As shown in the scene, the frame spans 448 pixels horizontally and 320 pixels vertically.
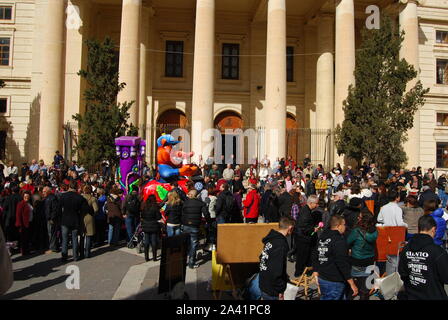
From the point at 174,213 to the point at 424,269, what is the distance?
20.2 ft

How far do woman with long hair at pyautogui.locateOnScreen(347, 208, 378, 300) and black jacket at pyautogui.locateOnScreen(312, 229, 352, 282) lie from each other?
1074 mm

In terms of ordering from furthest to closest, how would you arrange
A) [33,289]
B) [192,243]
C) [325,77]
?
[325,77]
[192,243]
[33,289]

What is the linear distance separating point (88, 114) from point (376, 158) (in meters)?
13.5

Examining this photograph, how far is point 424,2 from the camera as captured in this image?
28.5m

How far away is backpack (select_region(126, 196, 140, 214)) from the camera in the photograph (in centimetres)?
1128

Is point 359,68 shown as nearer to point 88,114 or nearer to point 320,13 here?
point 320,13

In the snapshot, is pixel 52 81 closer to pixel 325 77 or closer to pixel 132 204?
pixel 132 204

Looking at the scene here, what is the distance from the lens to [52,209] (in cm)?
1080

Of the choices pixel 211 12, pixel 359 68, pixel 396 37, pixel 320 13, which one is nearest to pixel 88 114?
pixel 211 12

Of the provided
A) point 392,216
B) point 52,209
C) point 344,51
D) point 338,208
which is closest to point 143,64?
point 344,51

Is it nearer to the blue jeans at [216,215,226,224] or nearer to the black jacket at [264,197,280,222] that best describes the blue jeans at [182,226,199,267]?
the blue jeans at [216,215,226,224]

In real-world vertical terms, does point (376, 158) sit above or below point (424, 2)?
below

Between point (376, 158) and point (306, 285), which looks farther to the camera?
point (376, 158)

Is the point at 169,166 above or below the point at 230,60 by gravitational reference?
below
